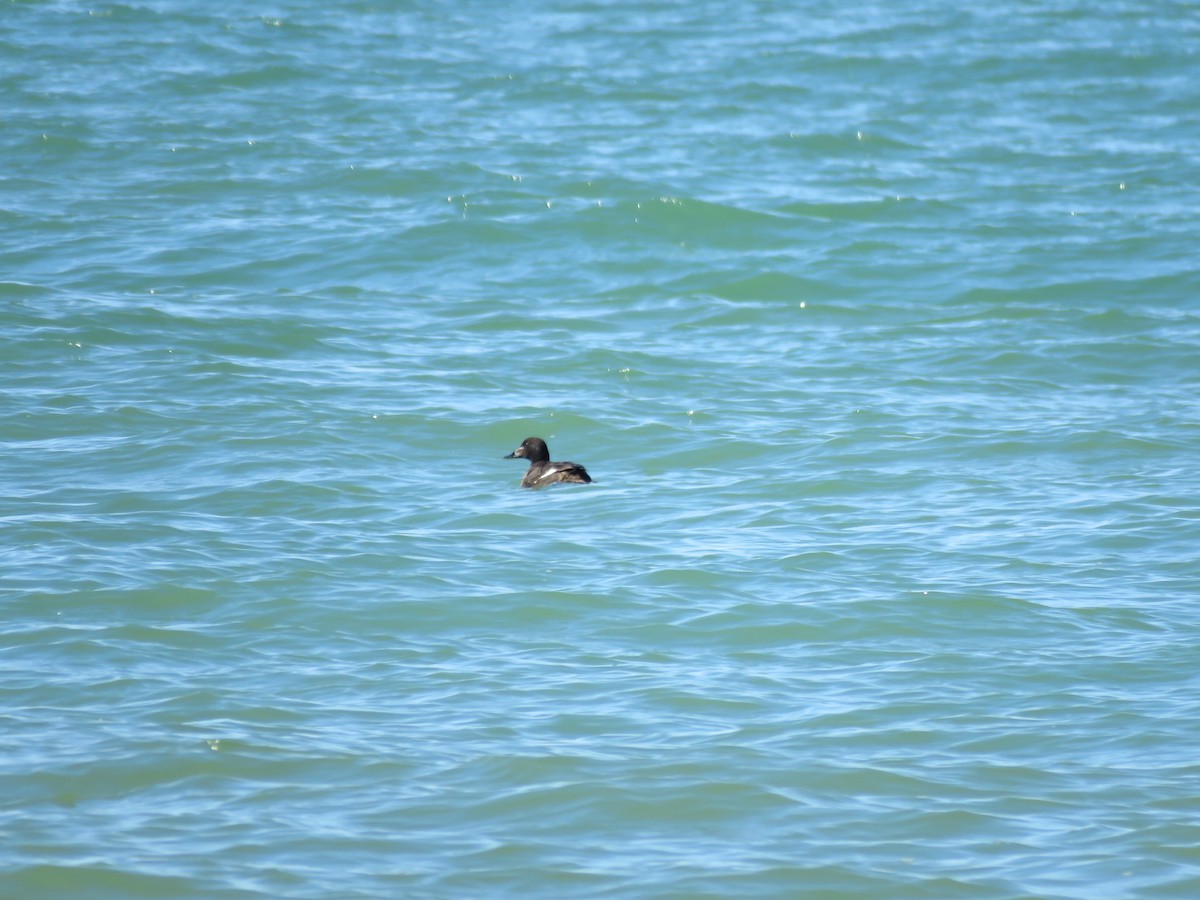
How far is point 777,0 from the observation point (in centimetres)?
2755

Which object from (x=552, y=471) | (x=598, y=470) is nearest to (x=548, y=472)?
(x=552, y=471)

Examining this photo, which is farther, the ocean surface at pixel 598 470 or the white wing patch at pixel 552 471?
the white wing patch at pixel 552 471

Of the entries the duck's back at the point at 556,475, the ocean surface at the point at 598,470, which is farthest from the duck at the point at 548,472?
the ocean surface at the point at 598,470

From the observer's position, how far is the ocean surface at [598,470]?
5.80m

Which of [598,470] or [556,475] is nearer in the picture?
[556,475]

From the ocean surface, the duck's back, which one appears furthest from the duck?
the ocean surface

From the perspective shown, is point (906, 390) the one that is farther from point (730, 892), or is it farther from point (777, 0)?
point (777, 0)

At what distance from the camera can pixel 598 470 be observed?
36.2 feet

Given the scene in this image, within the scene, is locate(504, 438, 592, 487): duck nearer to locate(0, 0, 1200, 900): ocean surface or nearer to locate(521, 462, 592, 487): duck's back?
locate(521, 462, 592, 487): duck's back

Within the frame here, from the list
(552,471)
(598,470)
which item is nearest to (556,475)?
(552,471)

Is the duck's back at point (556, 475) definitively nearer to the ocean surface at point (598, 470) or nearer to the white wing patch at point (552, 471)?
the white wing patch at point (552, 471)

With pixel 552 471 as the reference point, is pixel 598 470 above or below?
above

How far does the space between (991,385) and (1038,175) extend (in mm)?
7026

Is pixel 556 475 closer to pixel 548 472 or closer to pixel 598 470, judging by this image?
pixel 548 472
